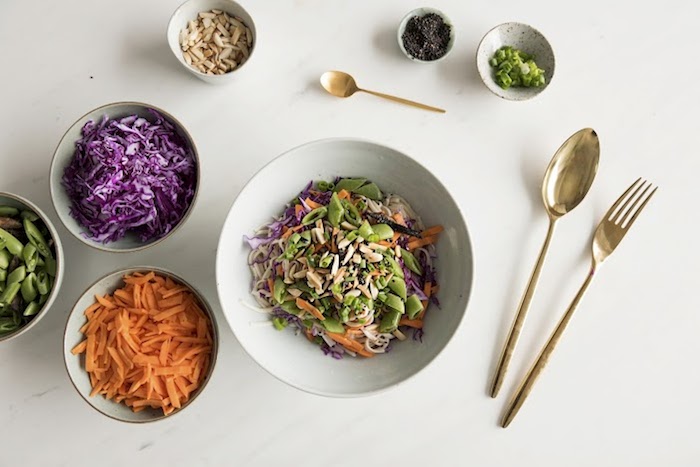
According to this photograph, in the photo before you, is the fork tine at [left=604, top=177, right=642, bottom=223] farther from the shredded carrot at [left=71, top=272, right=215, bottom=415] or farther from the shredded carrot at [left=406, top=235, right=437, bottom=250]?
Answer: the shredded carrot at [left=71, top=272, right=215, bottom=415]

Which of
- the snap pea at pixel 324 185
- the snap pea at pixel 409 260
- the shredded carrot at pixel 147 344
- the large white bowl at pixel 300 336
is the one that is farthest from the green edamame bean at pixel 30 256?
the snap pea at pixel 409 260

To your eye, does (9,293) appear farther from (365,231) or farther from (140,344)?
(365,231)

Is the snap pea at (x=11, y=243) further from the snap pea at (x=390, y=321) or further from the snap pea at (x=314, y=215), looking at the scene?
the snap pea at (x=390, y=321)

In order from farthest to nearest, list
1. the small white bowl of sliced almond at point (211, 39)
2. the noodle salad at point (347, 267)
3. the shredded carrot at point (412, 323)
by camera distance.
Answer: the small white bowl of sliced almond at point (211, 39) → the shredded carrot at point (412, 323) → the noodle salad at point (347, 267)

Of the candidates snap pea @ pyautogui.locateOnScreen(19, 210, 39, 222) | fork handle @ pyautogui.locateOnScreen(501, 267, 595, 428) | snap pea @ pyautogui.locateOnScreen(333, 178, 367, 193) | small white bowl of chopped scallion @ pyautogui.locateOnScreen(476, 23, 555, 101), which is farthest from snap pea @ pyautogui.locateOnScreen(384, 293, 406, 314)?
snap pea @ pyautogui.locateOnScreen(19, 210, 39, 222)

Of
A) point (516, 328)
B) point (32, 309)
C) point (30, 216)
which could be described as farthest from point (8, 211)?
point (516, 328)

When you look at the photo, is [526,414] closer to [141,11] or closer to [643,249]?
[643,249]
